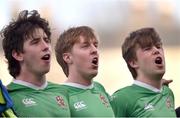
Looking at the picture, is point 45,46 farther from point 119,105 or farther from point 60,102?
point 119,105

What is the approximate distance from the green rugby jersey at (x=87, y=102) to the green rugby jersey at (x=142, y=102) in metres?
0.08

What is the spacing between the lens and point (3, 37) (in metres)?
3.29

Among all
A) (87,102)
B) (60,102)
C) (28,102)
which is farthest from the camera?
(87,102)

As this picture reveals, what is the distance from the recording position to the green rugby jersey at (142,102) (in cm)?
341

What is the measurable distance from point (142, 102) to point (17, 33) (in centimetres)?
84

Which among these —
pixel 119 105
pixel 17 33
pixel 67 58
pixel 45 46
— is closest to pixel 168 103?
pixel 119 105

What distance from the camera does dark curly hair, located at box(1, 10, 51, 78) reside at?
10.5ft

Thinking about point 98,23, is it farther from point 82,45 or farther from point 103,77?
point 82,45

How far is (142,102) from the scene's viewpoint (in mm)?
3455

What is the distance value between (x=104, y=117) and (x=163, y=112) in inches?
15.4

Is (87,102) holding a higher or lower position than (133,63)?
lower

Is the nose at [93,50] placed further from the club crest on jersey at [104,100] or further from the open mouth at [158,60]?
the open mouth at [158,60]

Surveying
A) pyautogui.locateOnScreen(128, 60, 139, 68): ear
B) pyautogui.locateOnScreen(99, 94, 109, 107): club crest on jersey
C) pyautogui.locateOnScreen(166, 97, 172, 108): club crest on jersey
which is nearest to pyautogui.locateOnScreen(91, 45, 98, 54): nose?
→ pyautogui.locateOnScreen(99, 94, 109, 107): club crest on jersey

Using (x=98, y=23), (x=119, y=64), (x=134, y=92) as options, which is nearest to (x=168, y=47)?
(x=119, y=64)
